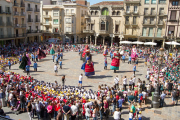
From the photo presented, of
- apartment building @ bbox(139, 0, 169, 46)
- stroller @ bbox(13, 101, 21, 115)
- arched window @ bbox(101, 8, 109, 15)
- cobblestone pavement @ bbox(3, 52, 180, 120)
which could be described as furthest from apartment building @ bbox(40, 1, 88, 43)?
stroller @ bbox(13, 101, 21, 115)

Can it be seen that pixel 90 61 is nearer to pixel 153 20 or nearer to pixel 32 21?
pixel 153 20

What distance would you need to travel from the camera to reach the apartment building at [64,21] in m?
53.1

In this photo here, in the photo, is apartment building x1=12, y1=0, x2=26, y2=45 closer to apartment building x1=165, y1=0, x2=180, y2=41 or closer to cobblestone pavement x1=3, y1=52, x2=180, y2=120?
cobblestone pavement x1=3, y1=52, x2=180, y2=120

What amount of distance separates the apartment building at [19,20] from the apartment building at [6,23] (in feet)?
4.77

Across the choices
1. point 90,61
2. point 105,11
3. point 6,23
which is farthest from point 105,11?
point 90,61

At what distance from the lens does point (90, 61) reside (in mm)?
21703

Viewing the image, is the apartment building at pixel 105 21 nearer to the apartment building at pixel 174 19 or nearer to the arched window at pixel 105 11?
the arched window at pixel 105 11

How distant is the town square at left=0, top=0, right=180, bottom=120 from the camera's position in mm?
13250

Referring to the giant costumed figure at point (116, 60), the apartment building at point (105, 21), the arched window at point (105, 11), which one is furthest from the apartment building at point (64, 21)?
the giant costumed figure at point (116, 60)

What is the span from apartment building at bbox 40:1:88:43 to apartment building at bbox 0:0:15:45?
45.2 ft

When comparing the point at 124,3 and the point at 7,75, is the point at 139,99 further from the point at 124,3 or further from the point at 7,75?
the point at 124,3

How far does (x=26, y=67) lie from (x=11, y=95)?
965cm

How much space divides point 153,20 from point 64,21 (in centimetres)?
2309

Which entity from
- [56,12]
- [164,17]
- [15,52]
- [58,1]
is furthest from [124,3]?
[15,52]
